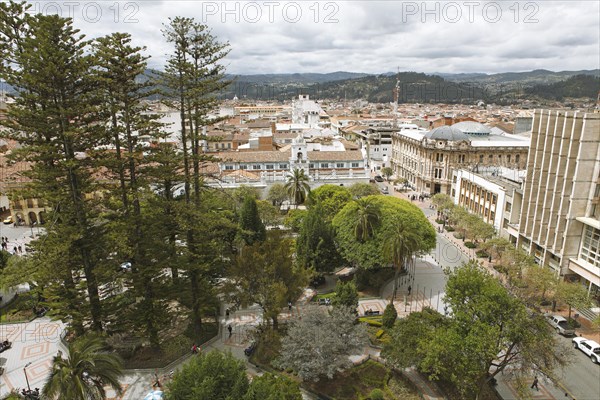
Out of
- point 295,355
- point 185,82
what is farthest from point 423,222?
point 185,82

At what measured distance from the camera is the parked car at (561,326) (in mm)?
29844

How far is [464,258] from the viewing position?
4550 cm

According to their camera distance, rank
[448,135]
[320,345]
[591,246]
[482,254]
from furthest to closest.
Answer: [448,135] → [482,254] → [591,246] → [320,345]

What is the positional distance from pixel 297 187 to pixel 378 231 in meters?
19.7

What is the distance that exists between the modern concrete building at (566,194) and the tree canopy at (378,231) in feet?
37.2

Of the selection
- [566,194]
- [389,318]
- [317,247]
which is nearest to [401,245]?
[389,318]

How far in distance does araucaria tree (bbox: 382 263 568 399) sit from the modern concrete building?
16986mm

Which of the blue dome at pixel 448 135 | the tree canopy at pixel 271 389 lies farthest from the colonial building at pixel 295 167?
the tree canopy at pixel 271 389

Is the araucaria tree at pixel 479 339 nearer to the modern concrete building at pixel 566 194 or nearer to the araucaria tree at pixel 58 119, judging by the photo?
the modern concrete building at pixel 566 194

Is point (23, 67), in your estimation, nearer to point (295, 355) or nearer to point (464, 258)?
point (295, 355)

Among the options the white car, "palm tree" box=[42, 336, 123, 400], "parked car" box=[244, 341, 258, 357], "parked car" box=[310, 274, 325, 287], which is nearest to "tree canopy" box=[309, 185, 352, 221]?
"parked car" box=[310, 274, 325, 287]

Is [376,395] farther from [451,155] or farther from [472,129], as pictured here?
[472,129]

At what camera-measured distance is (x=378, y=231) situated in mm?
34719

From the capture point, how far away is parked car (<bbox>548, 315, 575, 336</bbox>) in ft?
97.9
